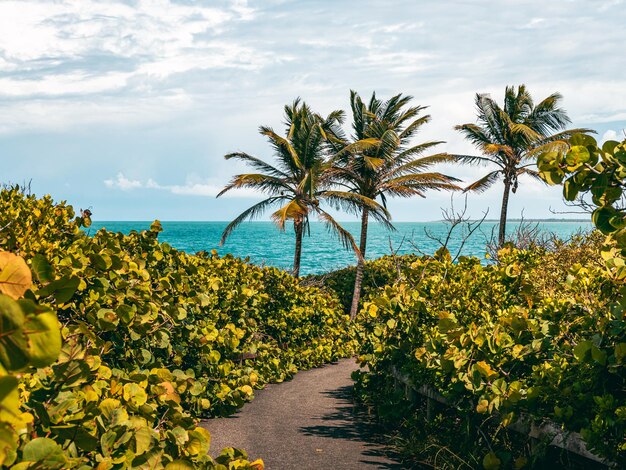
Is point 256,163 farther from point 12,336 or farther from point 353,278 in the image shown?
point 12,336

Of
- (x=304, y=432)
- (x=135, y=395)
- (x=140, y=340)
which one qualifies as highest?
(x=135, y=395)

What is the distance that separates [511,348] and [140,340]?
166 inches

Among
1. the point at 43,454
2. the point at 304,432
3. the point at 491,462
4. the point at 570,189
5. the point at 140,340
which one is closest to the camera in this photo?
the point at 43,454

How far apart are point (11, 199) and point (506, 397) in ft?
22.7

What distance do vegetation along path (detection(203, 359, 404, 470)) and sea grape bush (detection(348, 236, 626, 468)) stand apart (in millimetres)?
799

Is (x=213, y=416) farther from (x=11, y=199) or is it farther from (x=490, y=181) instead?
(x=490, y=181)

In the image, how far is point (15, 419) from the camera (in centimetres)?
102

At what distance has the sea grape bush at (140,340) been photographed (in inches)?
109

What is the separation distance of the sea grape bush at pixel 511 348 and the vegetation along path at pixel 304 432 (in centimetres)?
Answer: 80

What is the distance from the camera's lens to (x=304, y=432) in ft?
29.6

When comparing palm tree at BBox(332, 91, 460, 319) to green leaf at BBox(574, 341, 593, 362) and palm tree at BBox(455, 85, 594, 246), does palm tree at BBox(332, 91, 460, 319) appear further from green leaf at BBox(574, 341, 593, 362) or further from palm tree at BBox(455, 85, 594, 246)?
green leaf at BBox(574, 341, 593, 362)

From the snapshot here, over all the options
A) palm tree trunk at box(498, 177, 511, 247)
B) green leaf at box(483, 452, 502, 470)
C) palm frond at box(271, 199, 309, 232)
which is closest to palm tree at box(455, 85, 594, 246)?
palm tree trunk at box(498, 177, 511, 247)

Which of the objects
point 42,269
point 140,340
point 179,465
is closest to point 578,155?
point 179,465

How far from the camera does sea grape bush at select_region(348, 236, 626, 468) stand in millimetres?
5055
